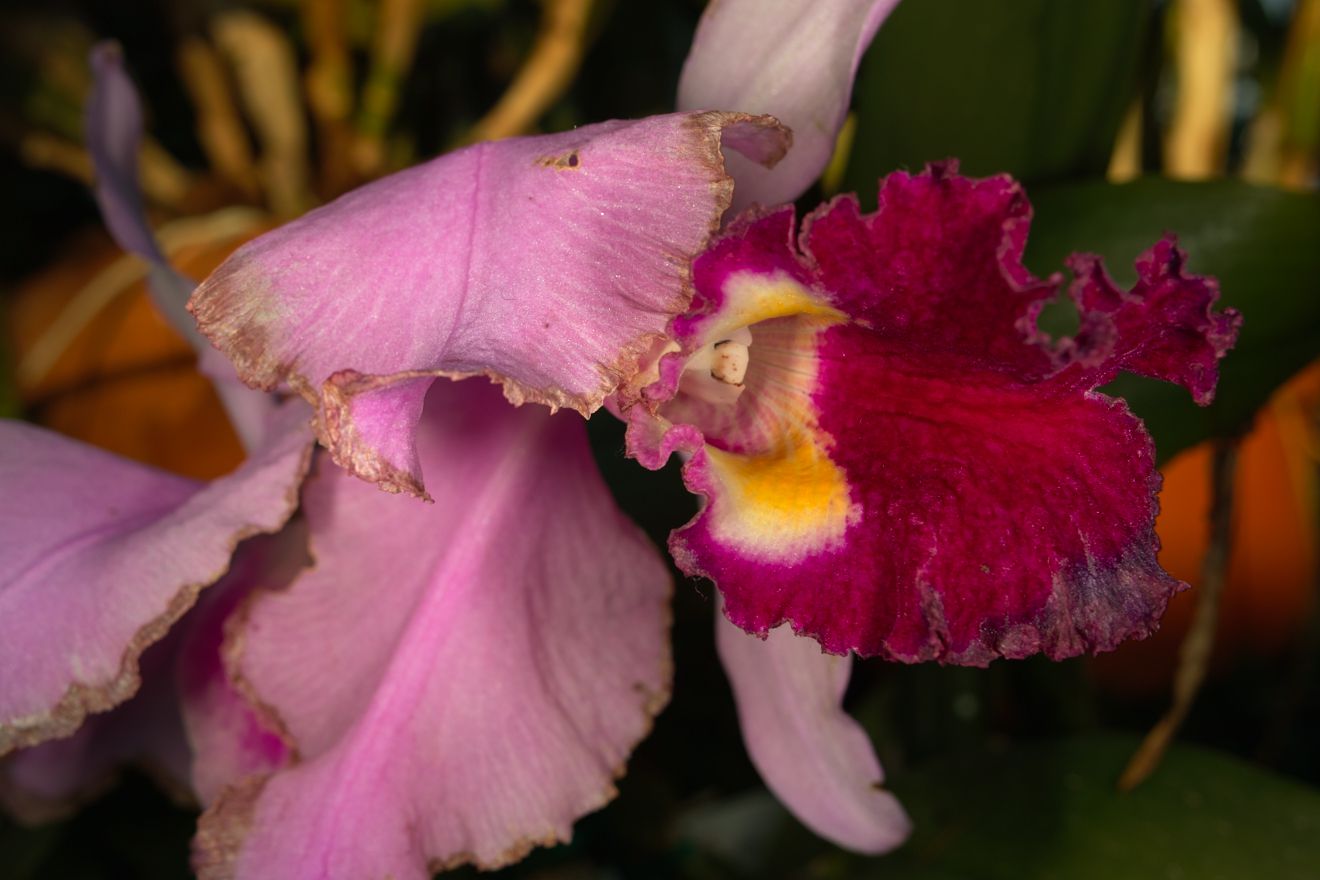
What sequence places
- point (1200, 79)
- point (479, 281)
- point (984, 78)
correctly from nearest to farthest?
point (479, 281), point (984, 78), point (1200, 79)

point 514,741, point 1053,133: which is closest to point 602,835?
point 514,741

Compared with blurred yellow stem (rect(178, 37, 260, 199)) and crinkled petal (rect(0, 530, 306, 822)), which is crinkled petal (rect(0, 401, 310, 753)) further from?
blurred yellow stem (rect(178, 37, 260, 199))

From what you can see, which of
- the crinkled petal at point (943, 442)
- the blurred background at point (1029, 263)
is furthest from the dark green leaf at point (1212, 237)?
the crinkled petal at point (943, 442)

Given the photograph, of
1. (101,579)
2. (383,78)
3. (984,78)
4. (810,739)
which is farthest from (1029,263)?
(383,78)

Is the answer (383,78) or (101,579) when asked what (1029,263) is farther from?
(383,78)

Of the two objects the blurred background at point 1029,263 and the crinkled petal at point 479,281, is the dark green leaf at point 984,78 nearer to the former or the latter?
the blurred background at point 1029,263

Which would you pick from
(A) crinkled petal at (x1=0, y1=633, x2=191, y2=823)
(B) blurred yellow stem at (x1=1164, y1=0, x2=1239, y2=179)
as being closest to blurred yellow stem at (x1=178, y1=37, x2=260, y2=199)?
(A) crinkled petal at (x1=0, y1=633, x2=191, y2=823)
